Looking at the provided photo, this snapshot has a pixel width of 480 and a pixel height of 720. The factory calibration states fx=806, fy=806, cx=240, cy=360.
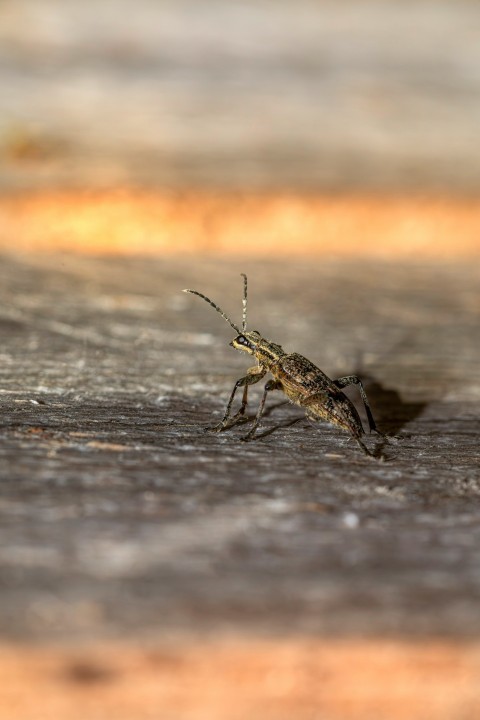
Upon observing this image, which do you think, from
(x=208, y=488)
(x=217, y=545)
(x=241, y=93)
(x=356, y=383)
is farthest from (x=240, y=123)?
(x=217, y=545)

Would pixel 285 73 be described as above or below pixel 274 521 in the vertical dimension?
above

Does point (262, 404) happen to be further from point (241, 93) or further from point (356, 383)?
point (241, 93)

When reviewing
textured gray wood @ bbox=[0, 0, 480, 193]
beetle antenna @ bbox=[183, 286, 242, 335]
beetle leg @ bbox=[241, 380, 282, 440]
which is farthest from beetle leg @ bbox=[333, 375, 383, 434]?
textured gray wood @ bbox=[0, 0, 480, 193]

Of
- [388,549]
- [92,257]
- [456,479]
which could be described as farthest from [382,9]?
[388,549]

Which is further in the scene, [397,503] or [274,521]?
[397,503]

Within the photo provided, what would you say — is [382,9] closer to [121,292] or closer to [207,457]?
[121,292]

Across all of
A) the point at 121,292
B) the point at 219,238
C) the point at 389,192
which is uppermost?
the point at 389,192

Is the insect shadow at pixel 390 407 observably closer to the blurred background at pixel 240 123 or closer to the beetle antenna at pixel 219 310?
the beetle antenna at pixel 219 310

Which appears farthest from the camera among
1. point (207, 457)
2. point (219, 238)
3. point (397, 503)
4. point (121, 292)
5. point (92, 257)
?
point (219, 238)
